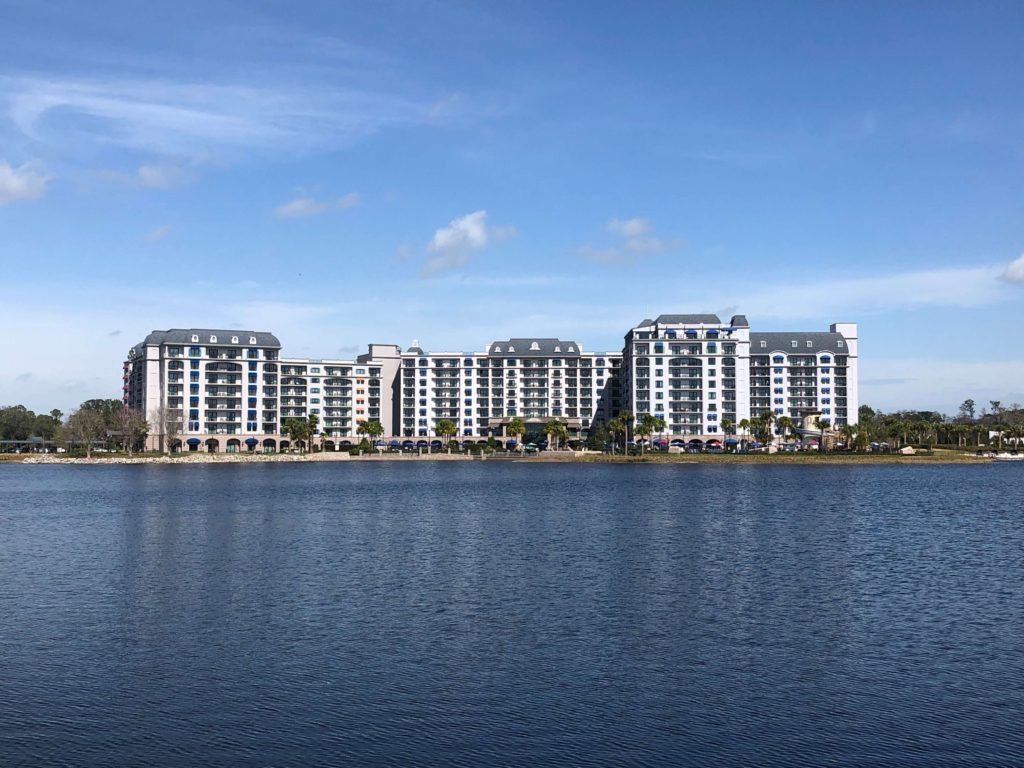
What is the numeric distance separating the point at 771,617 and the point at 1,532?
53334 millimetres

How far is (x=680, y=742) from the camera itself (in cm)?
2333

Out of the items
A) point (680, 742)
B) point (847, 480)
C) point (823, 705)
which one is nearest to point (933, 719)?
point (823, 705)

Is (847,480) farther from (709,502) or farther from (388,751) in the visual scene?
(388,751)

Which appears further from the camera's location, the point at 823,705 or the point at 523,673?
the point at 523,673

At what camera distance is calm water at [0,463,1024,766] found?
2341 cm

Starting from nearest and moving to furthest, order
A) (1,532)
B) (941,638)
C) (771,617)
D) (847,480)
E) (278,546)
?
(941,638) < (771,617) < (278,546) < (1,532) < (847,480)

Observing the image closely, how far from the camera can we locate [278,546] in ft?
189

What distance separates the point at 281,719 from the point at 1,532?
50.5 meters

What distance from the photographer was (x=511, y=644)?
3234 cm

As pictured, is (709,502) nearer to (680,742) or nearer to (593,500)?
(593,500)

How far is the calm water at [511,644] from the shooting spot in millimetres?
23406

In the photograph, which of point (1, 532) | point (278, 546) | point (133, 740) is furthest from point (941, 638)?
point (1, 532)

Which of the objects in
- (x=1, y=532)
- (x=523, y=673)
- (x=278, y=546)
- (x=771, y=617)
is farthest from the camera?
(x=1, y=532)

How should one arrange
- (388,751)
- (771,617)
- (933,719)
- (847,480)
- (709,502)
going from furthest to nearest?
(847,480), (709,502), (771,617), (933,719), (388,751)
